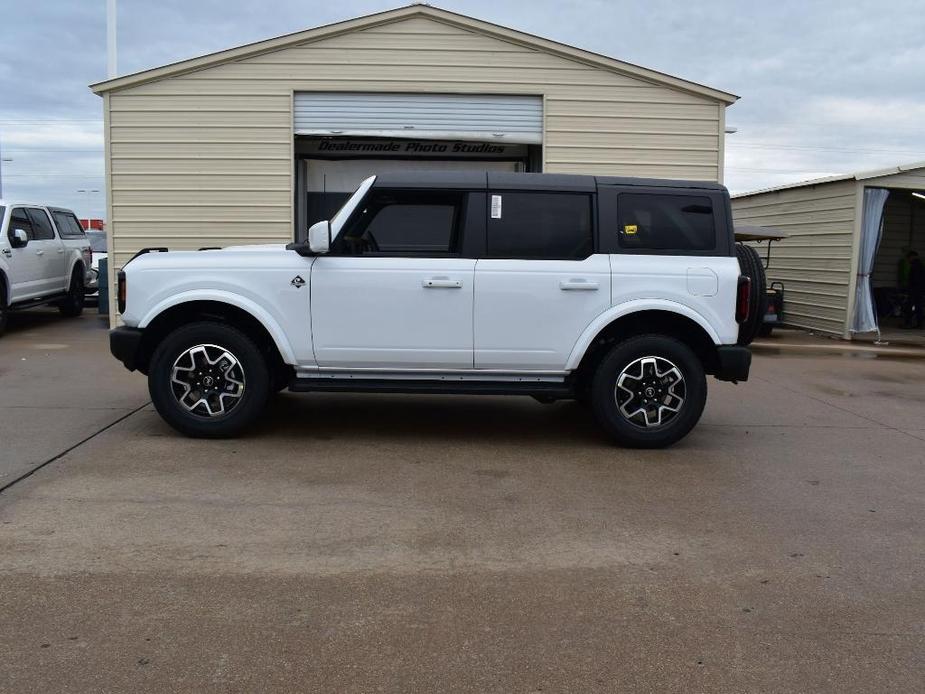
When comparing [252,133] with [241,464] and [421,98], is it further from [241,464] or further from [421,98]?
[241,464]

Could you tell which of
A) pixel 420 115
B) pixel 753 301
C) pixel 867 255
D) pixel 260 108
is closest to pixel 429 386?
pixel 753 301

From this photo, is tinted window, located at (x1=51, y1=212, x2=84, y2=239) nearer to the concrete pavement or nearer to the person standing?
the concrete pavement

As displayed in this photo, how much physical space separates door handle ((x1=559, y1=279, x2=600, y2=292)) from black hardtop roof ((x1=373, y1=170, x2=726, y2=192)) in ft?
2.35

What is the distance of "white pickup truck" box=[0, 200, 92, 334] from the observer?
42.3 ft

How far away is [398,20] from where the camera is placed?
12.5 m

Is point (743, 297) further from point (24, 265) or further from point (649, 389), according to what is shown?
point (24, 265)

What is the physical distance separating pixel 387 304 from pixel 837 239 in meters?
12.0

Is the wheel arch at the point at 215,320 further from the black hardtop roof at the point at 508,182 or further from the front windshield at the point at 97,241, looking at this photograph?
the front windshield at the point at 97,241

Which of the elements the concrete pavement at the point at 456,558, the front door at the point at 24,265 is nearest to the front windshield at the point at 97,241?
the front door at the point at 24,265

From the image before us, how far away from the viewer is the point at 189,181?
12.7 metres

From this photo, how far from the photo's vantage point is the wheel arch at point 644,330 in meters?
6.39

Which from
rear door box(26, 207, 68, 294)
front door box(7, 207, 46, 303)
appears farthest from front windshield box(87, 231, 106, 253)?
front door box(7, 207, 46, 303)

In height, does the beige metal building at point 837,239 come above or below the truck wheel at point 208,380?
above

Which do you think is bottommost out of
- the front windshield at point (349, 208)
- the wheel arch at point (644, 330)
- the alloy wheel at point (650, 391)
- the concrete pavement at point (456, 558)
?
the concrete pavement at point (456, 558)
